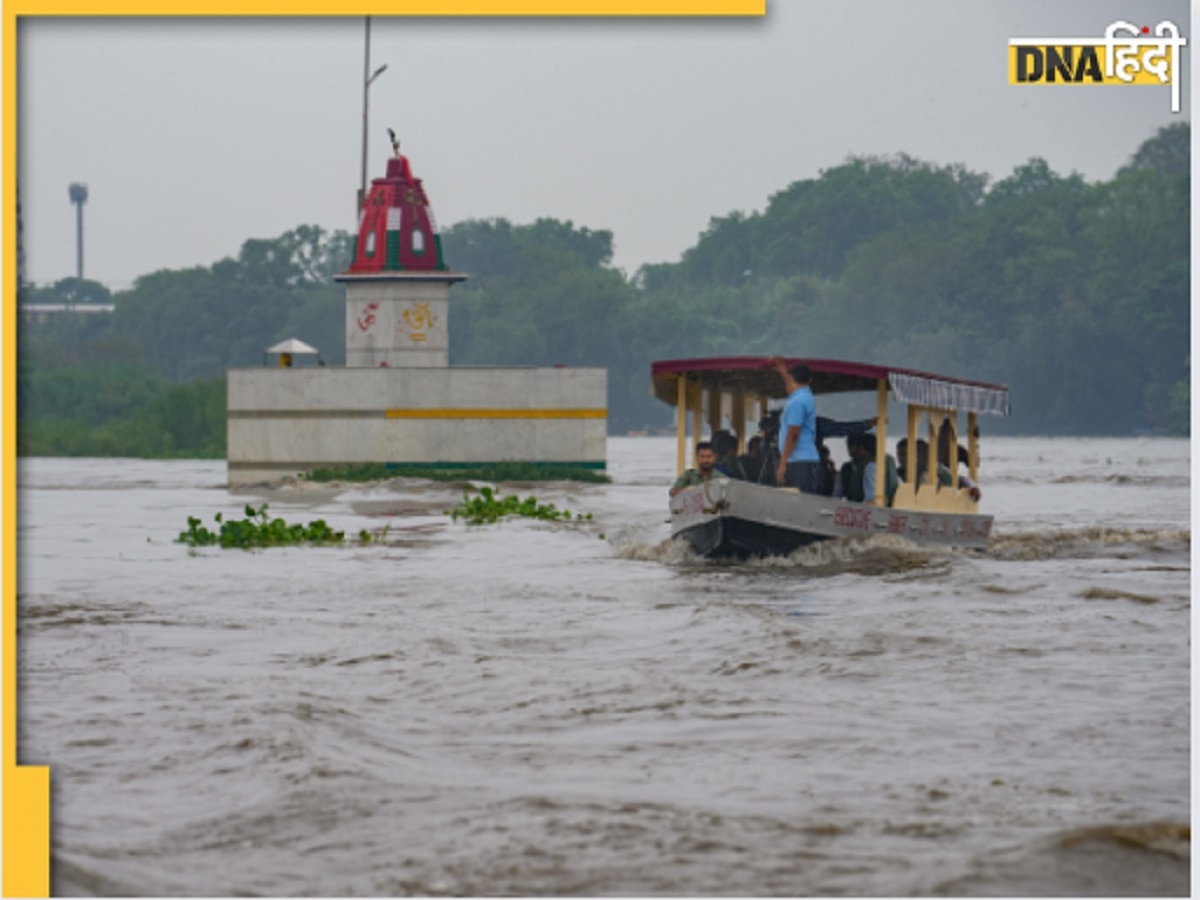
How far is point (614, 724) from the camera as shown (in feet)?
33.4

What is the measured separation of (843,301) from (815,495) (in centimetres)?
9026

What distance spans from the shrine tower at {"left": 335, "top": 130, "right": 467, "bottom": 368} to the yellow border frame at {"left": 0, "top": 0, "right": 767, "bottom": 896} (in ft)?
106

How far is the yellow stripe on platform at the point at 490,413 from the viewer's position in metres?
38.8

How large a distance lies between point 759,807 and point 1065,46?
137 inches

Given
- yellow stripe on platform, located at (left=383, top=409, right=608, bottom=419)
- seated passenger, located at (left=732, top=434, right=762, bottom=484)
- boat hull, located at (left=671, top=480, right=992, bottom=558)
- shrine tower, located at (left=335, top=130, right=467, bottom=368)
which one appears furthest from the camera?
shrine tower, located at (left=335, top=130, right=467, bottom=368)

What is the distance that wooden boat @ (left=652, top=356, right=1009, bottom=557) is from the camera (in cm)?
1781

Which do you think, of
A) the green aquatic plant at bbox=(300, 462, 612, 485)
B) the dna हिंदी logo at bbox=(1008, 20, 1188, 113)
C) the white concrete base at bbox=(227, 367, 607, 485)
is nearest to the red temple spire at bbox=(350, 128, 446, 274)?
the white concrete base at bbox=(227, 367, 607, 485)

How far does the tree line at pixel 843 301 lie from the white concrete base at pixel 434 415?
3230 centimetres

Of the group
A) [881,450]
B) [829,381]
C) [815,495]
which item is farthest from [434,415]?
[815,495]

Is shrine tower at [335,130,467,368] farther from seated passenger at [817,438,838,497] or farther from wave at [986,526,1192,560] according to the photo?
seated passenger at [817,438,838,497]

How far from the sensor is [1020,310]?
94000 millimetres

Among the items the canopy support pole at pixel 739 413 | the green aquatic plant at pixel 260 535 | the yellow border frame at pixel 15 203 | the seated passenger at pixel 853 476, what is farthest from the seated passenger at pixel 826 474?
the yellow border frame at pixel 15 203

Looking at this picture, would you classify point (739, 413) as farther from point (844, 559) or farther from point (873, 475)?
point (844, 559)

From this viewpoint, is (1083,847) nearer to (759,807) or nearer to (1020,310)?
(759,807)
